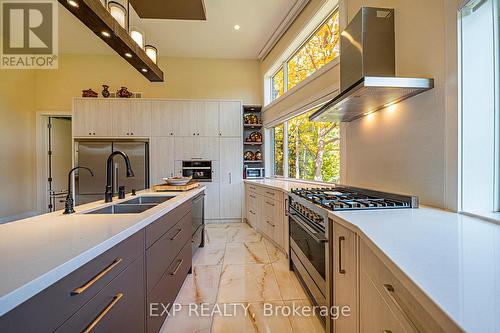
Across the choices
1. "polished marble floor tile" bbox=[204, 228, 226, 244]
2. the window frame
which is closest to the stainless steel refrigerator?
"polished marble floor tile" bbox=[204, 228, 226, 244]

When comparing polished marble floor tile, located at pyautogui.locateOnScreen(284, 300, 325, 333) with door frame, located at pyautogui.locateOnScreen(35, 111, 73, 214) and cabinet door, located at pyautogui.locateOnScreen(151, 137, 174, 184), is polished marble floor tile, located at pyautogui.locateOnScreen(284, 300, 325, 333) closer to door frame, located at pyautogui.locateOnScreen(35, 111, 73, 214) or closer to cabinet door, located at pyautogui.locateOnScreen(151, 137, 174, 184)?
cabinet door, located at pyautogui.locateOnScreen(151, 137, 174, 184)

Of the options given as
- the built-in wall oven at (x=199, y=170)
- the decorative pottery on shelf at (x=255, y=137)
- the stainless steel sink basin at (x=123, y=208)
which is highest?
the decorative pottery on shelf at (x=255, y=137)

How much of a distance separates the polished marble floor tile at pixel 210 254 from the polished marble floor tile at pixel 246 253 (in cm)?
8

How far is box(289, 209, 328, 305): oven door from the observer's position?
1519 mm

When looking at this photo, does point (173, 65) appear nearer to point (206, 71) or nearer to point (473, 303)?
point (206, 71)

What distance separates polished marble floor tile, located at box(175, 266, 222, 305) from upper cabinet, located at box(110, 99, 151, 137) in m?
3.12

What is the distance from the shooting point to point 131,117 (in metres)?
4.50

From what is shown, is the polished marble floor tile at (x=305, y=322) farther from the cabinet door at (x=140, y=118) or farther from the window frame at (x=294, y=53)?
the cabinet door at (x=140, y=118)

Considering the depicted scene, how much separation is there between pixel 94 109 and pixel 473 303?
217 inches

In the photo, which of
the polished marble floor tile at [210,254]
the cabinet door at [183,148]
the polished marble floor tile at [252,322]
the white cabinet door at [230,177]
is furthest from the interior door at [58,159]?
the polished marble floor tile at [252,322]

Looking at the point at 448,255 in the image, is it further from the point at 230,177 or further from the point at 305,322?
the point at 230,177

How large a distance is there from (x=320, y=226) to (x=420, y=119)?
0.99 meters

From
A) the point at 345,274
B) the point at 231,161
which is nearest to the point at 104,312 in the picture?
the point at 345,274

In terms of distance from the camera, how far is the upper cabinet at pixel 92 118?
4.39 metres
